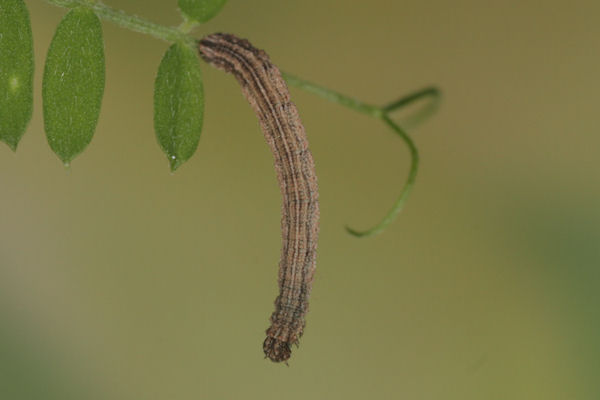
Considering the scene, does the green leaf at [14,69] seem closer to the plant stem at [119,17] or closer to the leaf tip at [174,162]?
the plant stem at [119,17]

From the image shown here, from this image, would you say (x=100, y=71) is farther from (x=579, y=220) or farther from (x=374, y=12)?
(x=579, y=220)

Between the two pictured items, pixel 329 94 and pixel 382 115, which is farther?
pixel 382 115

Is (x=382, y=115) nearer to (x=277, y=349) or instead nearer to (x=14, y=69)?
(x=277, y=349)

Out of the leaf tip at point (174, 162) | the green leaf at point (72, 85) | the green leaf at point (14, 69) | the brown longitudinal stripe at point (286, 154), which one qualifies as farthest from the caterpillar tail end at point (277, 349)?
the green leaf at point (14, 69)

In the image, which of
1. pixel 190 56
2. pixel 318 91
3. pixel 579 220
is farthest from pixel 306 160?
pixel 579 220

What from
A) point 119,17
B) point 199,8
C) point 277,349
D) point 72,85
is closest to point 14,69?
point 72,85

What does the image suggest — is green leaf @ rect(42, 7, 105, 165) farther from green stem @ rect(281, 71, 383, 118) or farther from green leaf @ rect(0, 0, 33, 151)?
green stem @ rect(281, 71, 383, 118)
